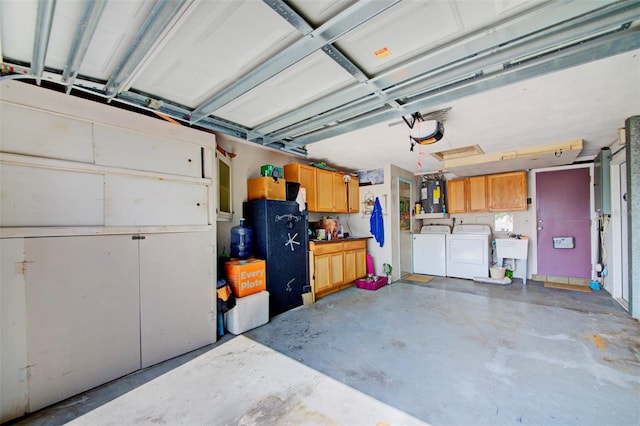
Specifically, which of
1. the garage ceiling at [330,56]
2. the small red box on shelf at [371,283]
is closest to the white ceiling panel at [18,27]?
the garage ceiling at [330,56]

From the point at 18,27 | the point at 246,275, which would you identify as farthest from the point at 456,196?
the point at 18,27

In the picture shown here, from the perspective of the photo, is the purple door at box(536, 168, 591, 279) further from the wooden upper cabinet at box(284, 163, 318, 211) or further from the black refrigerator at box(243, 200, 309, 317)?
the black refrigerator at box(243, 200, 309, 317)

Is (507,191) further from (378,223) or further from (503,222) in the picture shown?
(378,223)

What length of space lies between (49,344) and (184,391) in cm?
98

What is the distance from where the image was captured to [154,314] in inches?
88.9

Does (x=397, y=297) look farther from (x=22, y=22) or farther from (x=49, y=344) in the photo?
(x=22, y=22)

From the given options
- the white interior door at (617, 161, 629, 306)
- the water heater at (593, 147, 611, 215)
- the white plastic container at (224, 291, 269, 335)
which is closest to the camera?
the white plastic container at (224, 291, 269, 335)

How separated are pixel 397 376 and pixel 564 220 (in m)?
5.27

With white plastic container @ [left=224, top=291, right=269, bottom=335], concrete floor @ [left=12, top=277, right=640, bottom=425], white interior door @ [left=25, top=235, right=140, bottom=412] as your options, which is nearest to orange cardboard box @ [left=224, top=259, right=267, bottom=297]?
white plastic container @ [left=224, top=291, right=269, bottom=335]

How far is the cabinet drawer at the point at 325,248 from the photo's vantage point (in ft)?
13.2

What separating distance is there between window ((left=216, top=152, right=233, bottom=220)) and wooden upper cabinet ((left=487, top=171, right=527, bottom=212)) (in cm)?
525

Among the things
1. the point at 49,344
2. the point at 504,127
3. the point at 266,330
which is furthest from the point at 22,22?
the point at 504,127

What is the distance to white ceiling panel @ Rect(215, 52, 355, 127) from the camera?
1.77m

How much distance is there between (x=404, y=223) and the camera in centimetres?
572
